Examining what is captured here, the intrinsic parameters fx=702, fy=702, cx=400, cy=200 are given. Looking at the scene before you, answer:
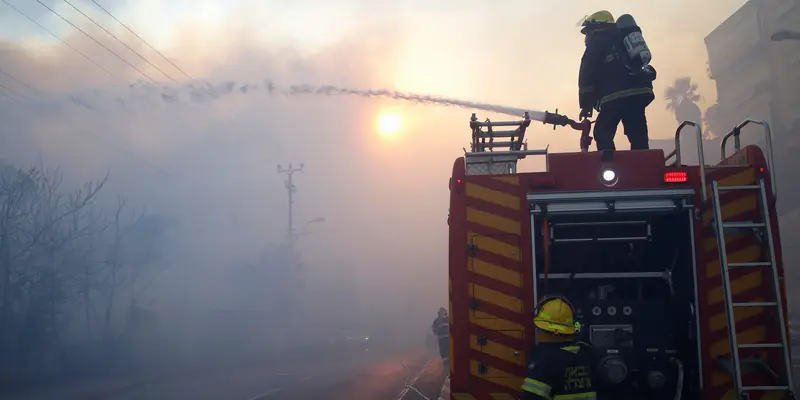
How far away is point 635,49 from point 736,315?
2511mm

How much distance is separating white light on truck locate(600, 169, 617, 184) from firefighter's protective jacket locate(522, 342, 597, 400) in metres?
1.27

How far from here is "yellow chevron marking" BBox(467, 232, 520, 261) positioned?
16.2ft

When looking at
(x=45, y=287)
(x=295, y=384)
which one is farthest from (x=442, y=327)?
(x=45, y=287)

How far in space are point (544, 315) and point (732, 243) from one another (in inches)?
61.4

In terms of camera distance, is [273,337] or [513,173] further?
[273,337]

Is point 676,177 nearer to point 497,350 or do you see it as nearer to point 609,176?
point 609,176

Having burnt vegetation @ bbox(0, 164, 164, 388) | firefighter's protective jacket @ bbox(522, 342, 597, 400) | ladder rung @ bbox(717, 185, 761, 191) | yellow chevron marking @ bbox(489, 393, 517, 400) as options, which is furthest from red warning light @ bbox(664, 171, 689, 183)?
burnt vegetation @ bbox(0, 164, 164, 388)

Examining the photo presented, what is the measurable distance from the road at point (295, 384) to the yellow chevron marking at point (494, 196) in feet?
32.0

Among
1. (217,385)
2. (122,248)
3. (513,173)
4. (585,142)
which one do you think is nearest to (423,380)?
(217,385)

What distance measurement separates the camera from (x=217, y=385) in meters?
19.7

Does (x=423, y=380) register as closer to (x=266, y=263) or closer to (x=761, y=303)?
(x=761, y=303)

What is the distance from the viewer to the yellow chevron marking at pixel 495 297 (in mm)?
4867

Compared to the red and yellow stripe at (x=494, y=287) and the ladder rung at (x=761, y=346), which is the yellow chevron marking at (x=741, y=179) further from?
the red and yellow stripe at (x=494, y=287)

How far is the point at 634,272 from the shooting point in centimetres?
531
